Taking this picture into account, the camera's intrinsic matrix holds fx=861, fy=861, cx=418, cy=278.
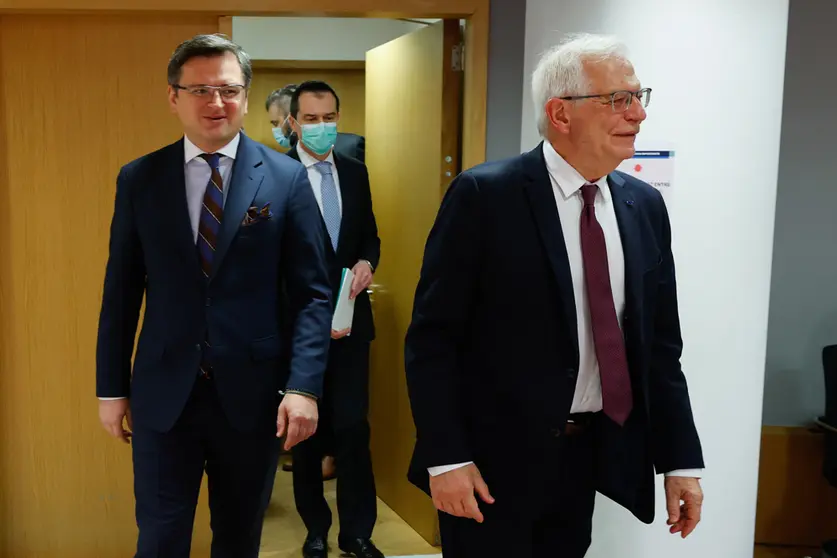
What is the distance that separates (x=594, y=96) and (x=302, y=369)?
0.85 meters

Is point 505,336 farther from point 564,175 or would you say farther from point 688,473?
point 688,473

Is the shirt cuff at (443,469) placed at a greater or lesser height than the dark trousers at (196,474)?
greater

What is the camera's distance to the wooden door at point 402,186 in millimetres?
2965

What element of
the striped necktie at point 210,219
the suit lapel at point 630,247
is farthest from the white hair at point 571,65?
the striped necktie at point 210,219

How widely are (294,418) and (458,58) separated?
5.10 feet

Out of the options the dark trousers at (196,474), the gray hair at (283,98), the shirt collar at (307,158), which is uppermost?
the gray hair at (283,98)

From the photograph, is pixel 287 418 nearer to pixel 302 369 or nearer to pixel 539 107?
pixel 302 369

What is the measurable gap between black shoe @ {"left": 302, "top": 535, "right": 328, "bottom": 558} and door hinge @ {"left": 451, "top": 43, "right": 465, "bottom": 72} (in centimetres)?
171

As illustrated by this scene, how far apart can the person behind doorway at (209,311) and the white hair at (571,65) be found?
64cm

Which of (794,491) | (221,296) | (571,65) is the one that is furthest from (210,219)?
(794,491)

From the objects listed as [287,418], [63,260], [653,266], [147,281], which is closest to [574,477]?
[653,266]

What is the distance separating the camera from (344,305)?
112 inches

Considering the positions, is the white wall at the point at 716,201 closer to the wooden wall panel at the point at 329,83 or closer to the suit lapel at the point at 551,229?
the suit lapel at the point at 551,229

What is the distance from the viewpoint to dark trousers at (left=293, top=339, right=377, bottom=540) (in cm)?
298
